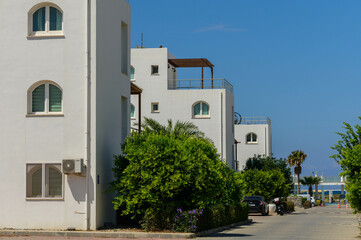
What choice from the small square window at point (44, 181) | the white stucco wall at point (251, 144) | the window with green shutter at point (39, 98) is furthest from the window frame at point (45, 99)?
the white stucco wall at point (251, 144)

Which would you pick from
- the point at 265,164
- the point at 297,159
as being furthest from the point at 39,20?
the point at 297,159

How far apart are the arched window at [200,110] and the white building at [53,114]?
2706 cm

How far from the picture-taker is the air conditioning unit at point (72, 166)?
23.4m

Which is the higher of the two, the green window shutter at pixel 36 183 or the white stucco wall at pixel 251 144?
the white stucco wall at pixel 251 144

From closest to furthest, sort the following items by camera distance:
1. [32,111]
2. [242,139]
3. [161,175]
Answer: [161,175], [32,111], [242,139]

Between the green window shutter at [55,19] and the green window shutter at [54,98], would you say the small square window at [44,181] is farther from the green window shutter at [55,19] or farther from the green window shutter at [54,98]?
the green window shutter at [55,19]

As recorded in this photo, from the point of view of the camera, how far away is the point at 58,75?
2439 centimetres

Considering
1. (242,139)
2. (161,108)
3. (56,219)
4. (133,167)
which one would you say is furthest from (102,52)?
(242,139)

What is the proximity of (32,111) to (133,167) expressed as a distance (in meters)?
4.41

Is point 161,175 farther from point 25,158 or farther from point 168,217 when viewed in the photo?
point 25,158

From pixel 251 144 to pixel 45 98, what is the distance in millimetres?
49383

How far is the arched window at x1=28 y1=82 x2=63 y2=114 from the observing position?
2452 centimetres

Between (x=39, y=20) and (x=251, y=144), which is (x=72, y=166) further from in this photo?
(x=251, y=144)

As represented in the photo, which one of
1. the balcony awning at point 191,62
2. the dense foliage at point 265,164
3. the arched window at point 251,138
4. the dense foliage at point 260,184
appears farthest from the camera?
the arched window at point 251,138
